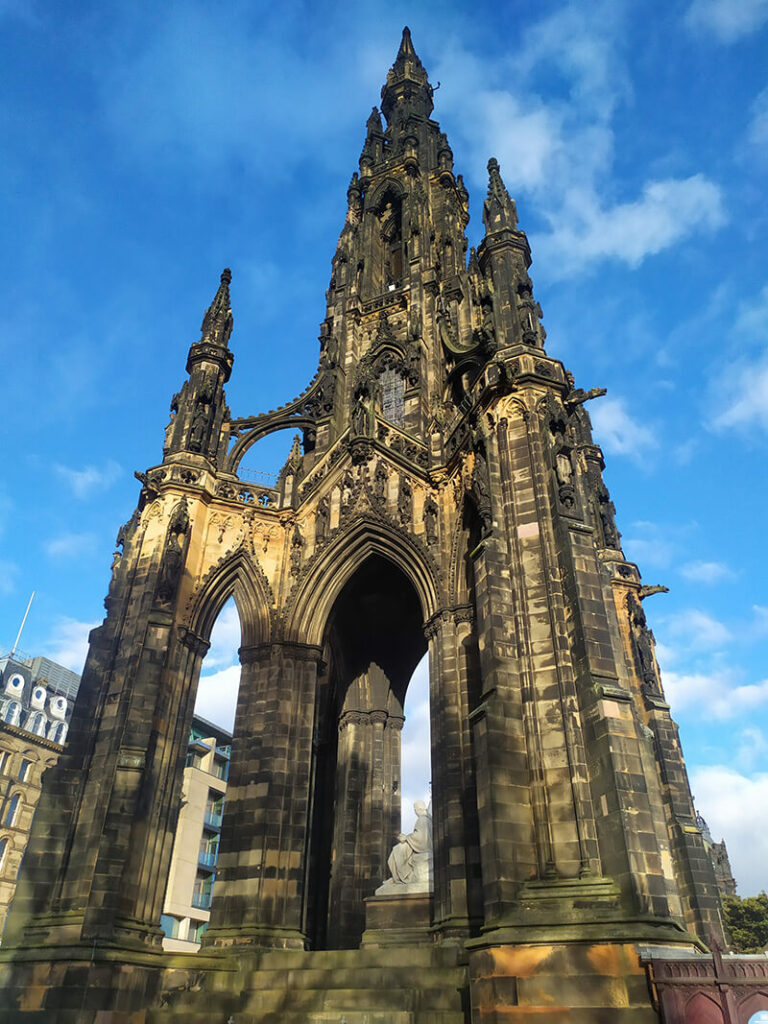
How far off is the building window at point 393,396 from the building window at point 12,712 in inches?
1427

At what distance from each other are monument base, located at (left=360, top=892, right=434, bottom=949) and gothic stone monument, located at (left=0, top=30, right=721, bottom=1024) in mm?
86

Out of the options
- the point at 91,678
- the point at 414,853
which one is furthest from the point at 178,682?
the point at 414,853

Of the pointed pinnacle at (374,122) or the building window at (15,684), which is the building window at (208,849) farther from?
→ the pointed pinnacle at (374,122)

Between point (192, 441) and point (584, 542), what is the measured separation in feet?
34.5

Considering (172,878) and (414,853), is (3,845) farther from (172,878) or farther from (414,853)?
(414,853)

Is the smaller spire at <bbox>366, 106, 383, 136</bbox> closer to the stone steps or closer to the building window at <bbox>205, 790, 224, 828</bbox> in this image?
the stone steps

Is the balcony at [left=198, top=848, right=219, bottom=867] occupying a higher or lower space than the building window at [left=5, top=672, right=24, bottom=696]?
lower

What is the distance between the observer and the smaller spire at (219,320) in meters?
20.8

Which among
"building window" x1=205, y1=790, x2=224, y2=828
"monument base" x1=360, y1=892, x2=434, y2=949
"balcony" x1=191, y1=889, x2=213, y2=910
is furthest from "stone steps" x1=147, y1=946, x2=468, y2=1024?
"building window" x1=205, y1=790, x2=224, y2=828

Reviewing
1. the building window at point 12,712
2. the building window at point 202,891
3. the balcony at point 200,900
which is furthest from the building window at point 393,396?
the building window at point 12,712

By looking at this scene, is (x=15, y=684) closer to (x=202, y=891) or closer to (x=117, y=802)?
(x=202, y=891)

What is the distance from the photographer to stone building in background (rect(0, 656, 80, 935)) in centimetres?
3928

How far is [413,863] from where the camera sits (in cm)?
1487

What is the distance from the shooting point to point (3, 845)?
3916cm
